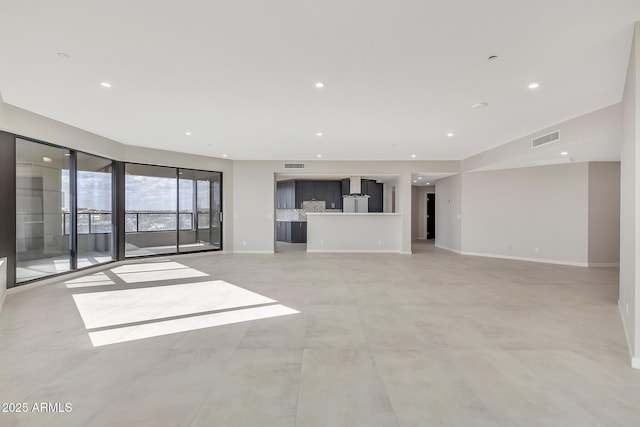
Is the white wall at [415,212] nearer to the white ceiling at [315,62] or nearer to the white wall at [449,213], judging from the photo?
the white wall at [449,213]

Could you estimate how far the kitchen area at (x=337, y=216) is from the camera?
8797mm

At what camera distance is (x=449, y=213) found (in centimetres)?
918

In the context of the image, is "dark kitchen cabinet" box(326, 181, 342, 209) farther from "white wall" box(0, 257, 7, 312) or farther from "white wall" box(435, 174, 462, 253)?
"white wall" box(0, 257, 7, 312)

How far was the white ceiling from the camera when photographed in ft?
7.09

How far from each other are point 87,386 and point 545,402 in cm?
315

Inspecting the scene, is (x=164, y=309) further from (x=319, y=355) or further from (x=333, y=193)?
(x=333, y=193)

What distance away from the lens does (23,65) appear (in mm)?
2939

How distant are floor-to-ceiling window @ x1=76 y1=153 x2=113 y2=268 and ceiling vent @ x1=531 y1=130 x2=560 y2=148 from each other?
8901 mm

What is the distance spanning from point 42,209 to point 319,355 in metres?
6.37

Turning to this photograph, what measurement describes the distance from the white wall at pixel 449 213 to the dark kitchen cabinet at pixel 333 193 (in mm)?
3637

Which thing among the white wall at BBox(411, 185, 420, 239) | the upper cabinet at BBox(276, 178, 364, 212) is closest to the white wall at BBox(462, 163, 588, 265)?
the white wall at BBox(411, 185, 420, 239)

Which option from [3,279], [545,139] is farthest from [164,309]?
[545,139]

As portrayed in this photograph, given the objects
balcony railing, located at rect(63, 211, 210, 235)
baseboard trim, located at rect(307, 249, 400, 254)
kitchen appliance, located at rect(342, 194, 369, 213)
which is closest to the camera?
balcony railing, located at rect(63, 211, 210, 235)

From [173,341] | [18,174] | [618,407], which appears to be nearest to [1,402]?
[173,341]
